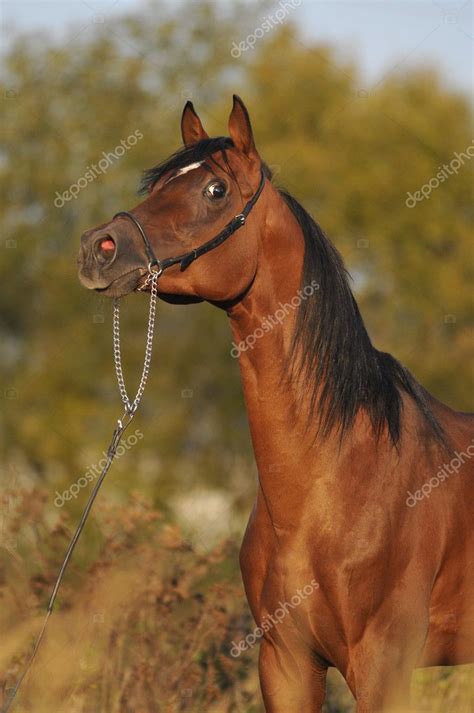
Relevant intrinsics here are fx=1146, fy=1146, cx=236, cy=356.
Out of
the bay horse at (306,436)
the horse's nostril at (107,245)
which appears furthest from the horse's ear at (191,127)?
the horse's nostril at (107,245)

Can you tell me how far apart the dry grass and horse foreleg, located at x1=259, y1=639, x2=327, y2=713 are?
1.47 meters

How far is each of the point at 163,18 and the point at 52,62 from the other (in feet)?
6.91

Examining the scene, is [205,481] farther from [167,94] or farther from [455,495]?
[455,495]

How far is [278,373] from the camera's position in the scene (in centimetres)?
466

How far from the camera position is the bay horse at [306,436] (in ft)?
14.8

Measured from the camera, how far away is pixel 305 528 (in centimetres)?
462

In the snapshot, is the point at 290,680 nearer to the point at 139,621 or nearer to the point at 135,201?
the point at 139,621

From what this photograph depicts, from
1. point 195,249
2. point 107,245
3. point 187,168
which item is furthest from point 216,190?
point 107,245

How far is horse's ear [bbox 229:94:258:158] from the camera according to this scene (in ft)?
15.1

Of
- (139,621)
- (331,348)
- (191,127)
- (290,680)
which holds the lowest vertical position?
(290,680)

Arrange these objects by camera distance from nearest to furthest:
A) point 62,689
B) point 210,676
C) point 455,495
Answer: point 455,495
point 62,689
point 210,676

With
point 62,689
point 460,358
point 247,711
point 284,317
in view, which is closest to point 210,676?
point 247,711

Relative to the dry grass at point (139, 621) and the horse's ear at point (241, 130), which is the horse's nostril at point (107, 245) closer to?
the horse's ear at point (241, 130)

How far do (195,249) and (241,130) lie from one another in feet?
1.77
